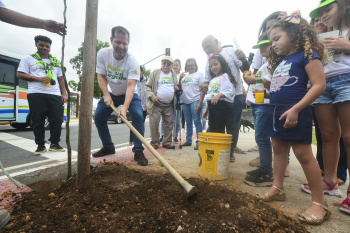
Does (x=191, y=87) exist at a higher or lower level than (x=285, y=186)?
higher

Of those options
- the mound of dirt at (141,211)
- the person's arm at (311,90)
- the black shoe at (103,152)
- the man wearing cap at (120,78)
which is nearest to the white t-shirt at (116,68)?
the man wearing cap at (120,78)

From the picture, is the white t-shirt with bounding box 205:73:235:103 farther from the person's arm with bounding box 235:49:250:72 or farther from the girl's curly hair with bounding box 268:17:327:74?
the girl's curly hair with bounding box 268:17:327:74

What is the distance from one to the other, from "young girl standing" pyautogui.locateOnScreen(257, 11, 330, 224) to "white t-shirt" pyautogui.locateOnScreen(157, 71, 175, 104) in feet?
9.06

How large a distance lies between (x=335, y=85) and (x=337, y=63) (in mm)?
195

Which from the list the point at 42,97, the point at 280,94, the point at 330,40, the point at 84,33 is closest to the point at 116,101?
the point at 42,97

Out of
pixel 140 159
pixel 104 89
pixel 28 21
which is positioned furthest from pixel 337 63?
pixel 104 89

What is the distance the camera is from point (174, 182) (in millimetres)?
1859

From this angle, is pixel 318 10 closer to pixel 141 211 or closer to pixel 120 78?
pixel 141 211

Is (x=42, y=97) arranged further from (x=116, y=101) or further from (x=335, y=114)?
(x=335, y=114)

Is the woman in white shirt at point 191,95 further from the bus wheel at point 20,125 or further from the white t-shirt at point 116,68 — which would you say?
the bus wheel at point 20,125

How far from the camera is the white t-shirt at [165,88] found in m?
4.29

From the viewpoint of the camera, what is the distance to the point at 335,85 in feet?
5.56

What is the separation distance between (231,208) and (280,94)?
40.5 inches

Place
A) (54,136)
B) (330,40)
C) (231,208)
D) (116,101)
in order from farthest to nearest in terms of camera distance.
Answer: (54,136) → (116,101) → (330,40) → (231,208)
